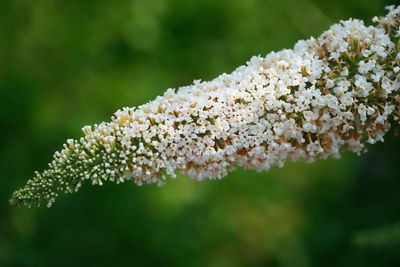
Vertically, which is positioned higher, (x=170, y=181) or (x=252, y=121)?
(x=170, y=181)

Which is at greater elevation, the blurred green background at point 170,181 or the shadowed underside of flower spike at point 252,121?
the blurred green background at point 170,181

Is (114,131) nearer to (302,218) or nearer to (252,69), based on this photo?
(252,69)

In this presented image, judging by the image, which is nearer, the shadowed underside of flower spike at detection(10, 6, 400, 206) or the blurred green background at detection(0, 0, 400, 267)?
the shadowed underside of flower spike at detection(10, 6, 400, 206)

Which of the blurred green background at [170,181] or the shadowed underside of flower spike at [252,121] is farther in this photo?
the blurred green background at [170,181]

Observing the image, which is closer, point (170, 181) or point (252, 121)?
point (252, 121)

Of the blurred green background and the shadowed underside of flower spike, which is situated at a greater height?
the blurred green background
